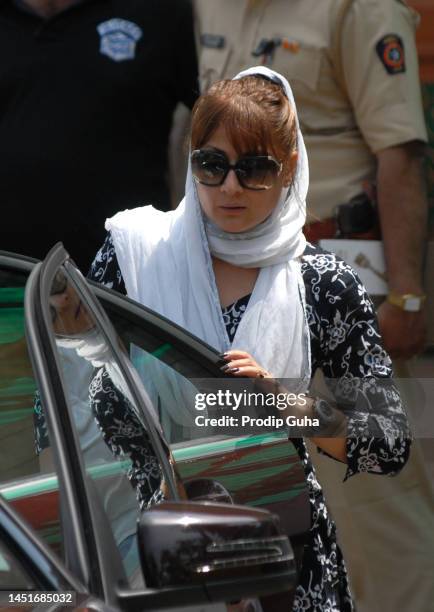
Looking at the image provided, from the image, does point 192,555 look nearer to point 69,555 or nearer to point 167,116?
point 69,555

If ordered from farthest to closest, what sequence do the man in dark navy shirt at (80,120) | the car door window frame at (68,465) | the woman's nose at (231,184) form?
the man in dark navy shirt at (80,120), the woman's nose at (231,184), the car door window frame at (68,465)

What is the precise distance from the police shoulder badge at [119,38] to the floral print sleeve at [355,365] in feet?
4.47

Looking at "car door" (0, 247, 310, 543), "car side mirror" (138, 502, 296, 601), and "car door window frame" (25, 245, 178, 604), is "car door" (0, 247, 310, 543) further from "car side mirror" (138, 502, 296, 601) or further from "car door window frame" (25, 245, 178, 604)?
"car side mirror" (138, 502, 296, 601)

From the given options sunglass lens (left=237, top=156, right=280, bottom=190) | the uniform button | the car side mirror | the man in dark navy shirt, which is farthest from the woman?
the man in dark navy shirt

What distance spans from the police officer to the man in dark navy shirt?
17cm

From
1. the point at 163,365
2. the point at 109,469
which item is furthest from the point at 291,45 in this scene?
the point at 109,469

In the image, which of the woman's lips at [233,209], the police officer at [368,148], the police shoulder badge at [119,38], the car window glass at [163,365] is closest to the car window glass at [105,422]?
the car window glass at [163,365]

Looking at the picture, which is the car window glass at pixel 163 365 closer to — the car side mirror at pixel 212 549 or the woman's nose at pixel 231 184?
the woman's nose at pixel 231 184

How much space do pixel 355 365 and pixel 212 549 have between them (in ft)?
3.49

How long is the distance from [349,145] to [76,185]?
732 millimetres

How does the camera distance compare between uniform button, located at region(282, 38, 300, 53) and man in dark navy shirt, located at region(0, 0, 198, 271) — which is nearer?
uniform button, located at region(282, 38, 300, 53)

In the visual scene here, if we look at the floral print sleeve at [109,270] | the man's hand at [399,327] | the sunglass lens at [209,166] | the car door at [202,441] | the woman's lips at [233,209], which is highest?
the sunglass lens at [209,166]

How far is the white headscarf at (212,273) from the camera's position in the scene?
265cm

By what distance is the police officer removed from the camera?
12.3ft
